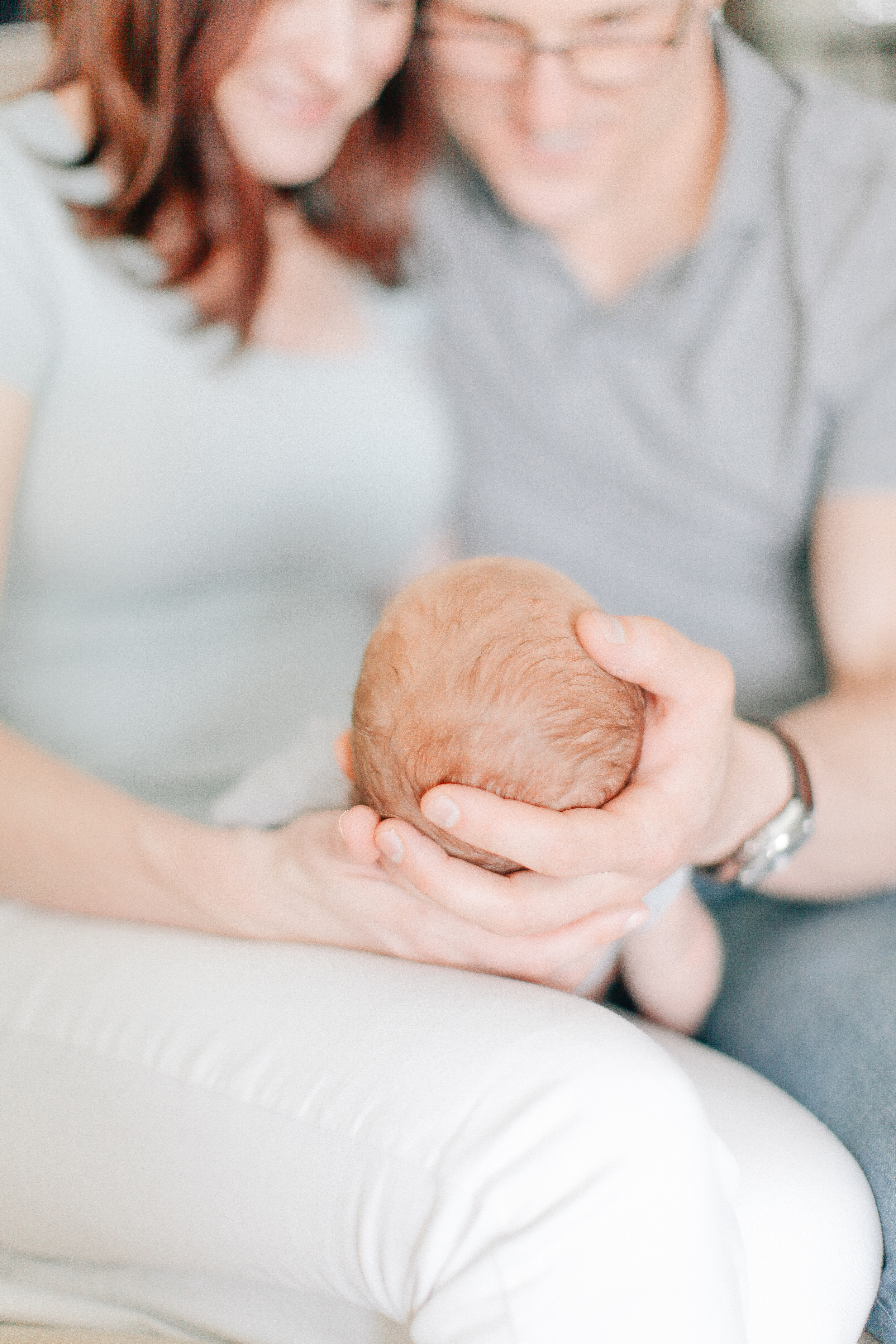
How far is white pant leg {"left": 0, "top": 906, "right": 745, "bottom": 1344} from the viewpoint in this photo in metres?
0.58

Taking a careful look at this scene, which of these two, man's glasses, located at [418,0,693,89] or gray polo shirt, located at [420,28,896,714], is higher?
man's glasses, located at [418,0,693,89]

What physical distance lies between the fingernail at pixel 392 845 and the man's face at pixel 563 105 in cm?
76

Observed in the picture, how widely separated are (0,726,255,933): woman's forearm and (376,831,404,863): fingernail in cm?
17

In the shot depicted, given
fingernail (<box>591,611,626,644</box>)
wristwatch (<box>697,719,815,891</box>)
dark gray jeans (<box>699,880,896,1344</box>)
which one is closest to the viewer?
fingernail (<box>591,611,626,644</box>)

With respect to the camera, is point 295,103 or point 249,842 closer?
point 249,842

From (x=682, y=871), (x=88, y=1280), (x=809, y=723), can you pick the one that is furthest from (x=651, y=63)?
(x=88, y=1280)

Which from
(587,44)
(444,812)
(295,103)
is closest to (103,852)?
(444,812)

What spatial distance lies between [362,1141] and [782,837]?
47 centimetres

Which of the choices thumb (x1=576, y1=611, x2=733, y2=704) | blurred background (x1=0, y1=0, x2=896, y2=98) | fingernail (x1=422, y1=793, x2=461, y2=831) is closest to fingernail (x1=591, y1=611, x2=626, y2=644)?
thumb (x1=576, y1=611, x2=733, y2=704)

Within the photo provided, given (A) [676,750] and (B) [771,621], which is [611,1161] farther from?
(B) [771,621]

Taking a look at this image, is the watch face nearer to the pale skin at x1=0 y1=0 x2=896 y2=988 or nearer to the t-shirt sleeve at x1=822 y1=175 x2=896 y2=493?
the pale skin at x1=0 y1=0 x2=896 y2=988

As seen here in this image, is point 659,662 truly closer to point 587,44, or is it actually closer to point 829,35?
point 587,44

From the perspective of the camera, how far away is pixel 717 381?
1.13 m

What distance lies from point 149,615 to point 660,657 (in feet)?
2.01
